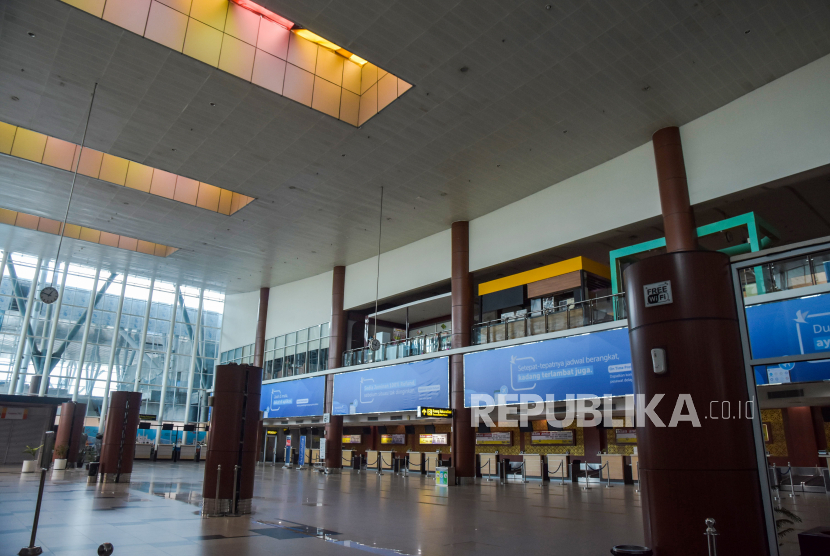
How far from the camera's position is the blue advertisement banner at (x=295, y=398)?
2920 centimetres

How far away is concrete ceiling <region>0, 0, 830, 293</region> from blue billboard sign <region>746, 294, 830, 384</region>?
613cm

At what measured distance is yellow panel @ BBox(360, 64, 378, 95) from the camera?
52.0 ft

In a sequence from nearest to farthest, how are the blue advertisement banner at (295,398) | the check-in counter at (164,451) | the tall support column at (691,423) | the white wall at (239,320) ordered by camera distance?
the tall support column at (691,423)
the blue advertisement banner at (295,398)
the check-in counter at (164,451)
the white wall at (239,320)

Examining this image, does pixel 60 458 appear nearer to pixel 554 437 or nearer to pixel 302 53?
pixel 302 53

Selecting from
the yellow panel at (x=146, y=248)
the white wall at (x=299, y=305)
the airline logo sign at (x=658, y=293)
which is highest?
the yellow panel at (x=146, y=248)

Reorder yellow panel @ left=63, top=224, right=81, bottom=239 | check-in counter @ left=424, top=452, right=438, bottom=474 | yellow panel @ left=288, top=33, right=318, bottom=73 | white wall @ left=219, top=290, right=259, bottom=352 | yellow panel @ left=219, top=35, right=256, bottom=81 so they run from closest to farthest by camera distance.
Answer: yellow panel @ left=219, top=35, right=256, bottom=81 → yellow panel @ left=288, top=33, right=318, bottom=73 → check-in counter @ left=424, top=452, right=438, bottom=474 → yellow panel @ left=63, top=224, right=81, bottom=239 → white wall @ left=219, top=290, right=259, bottom=352

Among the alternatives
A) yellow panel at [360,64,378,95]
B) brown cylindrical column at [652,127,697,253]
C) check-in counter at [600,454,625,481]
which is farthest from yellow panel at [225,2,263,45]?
check-in counter at [600,454,625,481]

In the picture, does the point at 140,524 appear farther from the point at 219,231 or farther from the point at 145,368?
the point at 145,368

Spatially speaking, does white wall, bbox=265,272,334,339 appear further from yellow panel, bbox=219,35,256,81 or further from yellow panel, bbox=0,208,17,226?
yellow panel, bbox=219,35,256,81

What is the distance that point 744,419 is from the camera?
4.16 metres

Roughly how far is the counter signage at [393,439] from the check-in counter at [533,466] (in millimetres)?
8891

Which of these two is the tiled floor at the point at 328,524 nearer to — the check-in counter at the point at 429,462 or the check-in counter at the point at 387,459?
the check-in counter at the point at 429,462

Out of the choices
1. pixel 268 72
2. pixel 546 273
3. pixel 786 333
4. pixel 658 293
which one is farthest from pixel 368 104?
pixel 658 293

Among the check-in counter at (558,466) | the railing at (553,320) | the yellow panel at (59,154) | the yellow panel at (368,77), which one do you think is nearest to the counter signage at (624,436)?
the check-in counter at (558,466)
